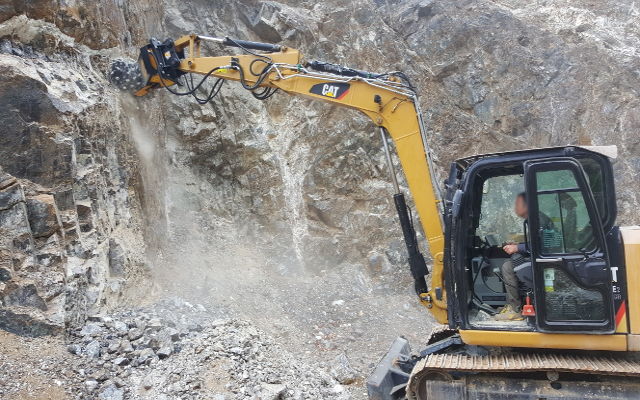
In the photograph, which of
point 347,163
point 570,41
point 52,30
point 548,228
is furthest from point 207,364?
point 570,41

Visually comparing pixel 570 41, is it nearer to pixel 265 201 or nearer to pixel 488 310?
pixel 265 201

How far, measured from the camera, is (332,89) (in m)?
5.29

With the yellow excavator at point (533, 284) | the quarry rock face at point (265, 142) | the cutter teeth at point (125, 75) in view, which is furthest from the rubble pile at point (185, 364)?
the cutter teeth at point (125, 75)

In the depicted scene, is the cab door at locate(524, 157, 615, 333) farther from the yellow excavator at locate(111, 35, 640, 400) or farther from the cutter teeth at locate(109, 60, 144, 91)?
the cutter teeth at locate(109, 60, 144, 91)

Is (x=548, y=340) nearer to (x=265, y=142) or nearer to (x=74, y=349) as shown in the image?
(x=74, y=349)

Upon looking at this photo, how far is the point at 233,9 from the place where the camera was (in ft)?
36.9

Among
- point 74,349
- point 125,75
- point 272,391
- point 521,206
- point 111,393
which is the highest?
point 125,75

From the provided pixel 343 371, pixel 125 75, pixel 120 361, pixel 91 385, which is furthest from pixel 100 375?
pixel 125 75

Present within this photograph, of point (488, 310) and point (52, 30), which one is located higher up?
point (52, 30)

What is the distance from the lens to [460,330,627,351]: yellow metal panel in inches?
147

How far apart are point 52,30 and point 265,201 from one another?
476 cm

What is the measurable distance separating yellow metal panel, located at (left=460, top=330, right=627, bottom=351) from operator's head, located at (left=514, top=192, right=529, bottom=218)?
37.7 inches

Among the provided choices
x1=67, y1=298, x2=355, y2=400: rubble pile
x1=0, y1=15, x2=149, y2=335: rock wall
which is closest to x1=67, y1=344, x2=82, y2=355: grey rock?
x1=67, y1=298, x2=355, y2=400: rubble pile

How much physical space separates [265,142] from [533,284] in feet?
23.3
